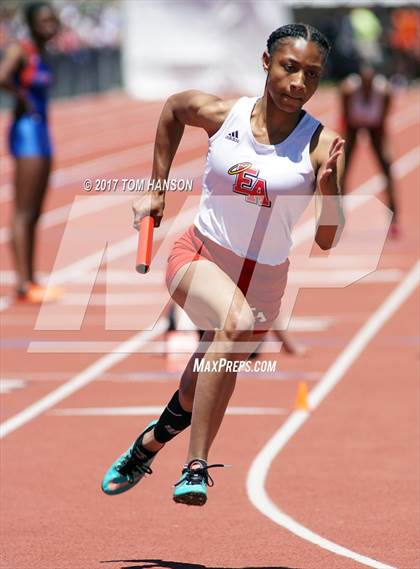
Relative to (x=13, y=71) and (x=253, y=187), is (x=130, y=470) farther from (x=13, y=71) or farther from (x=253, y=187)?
(x=13, y=71)

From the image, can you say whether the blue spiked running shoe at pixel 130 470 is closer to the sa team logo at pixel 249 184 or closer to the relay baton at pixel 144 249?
the relay baton at pixel 144 249

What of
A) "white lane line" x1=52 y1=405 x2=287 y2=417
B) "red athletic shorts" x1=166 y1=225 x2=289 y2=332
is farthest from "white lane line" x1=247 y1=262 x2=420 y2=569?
"red athletic shorts" x1=166 y1=225 x2=289 y2=332

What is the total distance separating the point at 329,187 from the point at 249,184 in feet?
1.19

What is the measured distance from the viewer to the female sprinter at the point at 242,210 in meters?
6.81

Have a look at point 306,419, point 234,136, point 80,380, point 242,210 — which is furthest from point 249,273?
point 80,380

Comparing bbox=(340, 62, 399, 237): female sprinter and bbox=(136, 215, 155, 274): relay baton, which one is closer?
bbox=(136, 215, 155, 274): relay baton

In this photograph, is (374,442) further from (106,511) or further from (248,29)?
(248,29)

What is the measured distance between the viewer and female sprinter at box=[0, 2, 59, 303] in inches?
565

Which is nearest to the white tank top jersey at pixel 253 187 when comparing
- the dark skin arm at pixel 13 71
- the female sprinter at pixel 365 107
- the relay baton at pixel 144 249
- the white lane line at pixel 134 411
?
the relay baton at pixel 144 249

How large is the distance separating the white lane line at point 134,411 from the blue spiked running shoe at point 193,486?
4.00 meters

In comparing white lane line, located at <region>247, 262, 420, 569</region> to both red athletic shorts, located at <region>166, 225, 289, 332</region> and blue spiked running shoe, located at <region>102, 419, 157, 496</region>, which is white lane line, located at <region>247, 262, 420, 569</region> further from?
red athletic shorts, located at <region>166, 225, 289, 332</region>

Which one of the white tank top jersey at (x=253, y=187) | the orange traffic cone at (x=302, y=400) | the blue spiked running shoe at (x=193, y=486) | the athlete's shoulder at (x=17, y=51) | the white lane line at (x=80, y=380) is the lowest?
the white lane line at (x=80, y=380)

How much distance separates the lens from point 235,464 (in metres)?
9.38

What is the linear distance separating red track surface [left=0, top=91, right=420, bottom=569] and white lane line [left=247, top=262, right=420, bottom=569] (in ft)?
0.16
